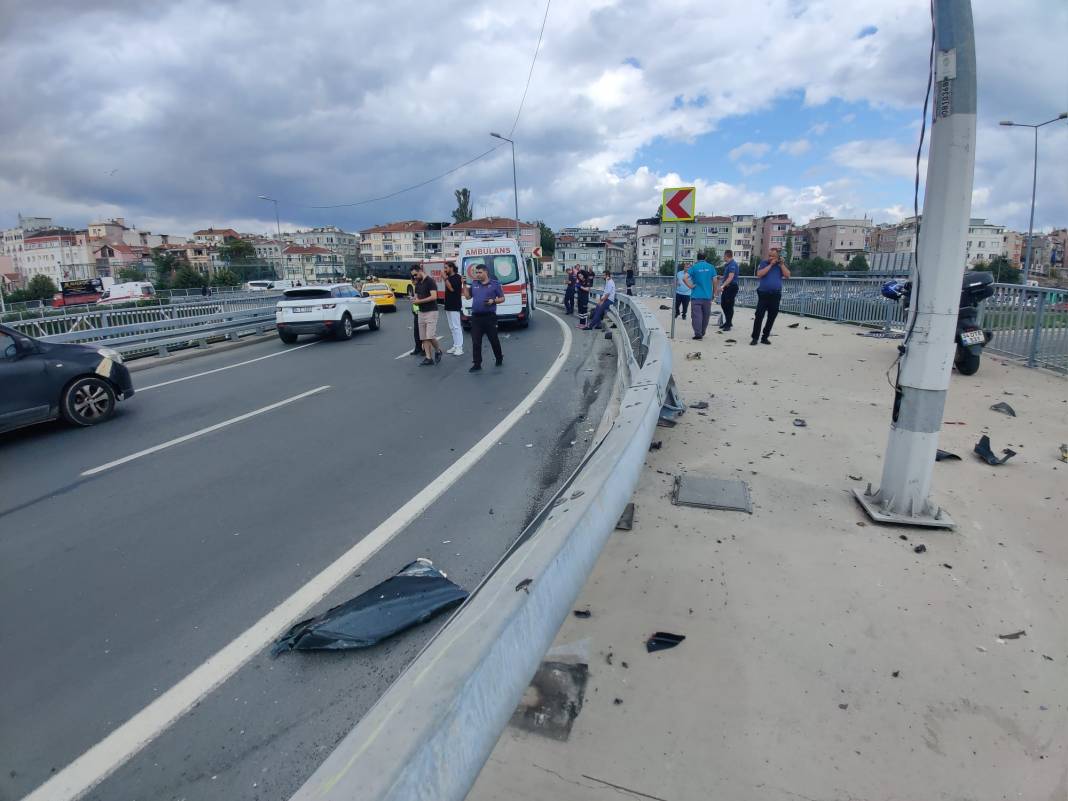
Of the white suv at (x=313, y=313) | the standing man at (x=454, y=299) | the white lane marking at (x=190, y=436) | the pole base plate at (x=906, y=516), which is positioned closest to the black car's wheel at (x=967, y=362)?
the pole base plate at (x=906, y=516)

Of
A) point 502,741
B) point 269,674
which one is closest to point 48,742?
point 269,674

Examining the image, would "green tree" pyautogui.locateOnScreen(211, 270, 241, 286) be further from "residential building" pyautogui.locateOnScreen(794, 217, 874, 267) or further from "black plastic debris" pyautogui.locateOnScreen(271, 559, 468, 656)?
"residential building" pyautogui.locateOnScreen(794, 217, 874, 267)

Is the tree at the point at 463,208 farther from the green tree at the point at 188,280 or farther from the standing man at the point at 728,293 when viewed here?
the standing man at the point at 728,293

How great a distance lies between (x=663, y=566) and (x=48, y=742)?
10.2 ft

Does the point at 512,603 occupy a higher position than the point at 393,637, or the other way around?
the point at 512,603

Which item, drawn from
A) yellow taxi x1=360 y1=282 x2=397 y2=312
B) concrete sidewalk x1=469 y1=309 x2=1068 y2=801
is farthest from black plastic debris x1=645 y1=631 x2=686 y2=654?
yellow taxi x1=360 y1=282 x2=397 y2=312

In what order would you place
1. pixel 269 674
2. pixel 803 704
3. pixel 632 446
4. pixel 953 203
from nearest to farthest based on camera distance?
1. pixel 803 704
2. pixel 269 674
3. pixel 632 446
4. pixel 953 203

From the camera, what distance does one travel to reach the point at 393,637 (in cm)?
322

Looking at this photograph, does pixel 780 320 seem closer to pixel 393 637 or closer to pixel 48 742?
pixel 393 637

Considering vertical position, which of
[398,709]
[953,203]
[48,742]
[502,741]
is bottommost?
[48,742]

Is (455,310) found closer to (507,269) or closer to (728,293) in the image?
(507,269)

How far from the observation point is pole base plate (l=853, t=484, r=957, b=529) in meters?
3.73

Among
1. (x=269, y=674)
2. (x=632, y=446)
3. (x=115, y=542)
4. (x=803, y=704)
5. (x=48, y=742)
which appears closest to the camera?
(x=803, y=704)

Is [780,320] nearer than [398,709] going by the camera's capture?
No
